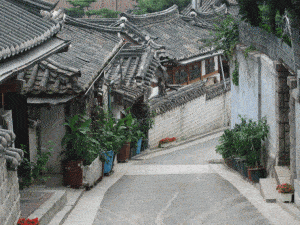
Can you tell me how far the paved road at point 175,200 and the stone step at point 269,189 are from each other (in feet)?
1.45

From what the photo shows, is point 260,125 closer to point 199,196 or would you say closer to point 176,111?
point 199,196

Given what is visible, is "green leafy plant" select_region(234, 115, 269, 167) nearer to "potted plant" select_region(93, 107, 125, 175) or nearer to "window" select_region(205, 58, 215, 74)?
"potted plant" select_region(93, 107, 125, 175)

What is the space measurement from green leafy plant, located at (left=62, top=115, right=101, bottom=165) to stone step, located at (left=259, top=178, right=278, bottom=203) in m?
4.39

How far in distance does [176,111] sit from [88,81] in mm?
13079

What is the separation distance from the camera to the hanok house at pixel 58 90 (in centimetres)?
1271

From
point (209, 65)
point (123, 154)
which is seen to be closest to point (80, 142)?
point (123, 154)

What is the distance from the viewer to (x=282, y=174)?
468 inches

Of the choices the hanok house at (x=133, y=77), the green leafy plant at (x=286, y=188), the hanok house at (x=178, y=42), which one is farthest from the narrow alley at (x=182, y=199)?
the hanok house at (x=178, y=42)

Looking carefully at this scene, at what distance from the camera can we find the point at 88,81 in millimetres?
13570

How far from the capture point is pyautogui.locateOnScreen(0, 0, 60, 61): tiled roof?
9477 mm

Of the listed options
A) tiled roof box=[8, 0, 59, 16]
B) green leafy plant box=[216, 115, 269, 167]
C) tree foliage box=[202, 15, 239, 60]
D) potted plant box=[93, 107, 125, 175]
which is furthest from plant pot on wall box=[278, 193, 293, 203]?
tree foliage box=[202, 15, 239, 60]

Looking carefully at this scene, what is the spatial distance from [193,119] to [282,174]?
54.2 feet

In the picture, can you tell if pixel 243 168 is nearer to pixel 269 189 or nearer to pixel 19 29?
pixel 269 189

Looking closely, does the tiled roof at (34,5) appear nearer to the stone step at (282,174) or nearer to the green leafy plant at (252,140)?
the green leafy plant at (252,140)
